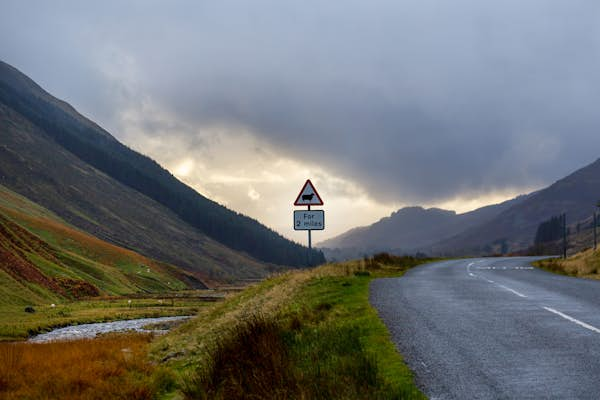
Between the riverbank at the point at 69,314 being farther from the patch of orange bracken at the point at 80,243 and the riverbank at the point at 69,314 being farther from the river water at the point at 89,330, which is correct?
the patch of orange bracken at the point at 80,243

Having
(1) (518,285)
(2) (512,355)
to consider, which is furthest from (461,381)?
(1) (518,285)

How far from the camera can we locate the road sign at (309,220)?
2039 cm

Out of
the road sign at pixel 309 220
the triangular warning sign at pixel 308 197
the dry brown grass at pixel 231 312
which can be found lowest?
the dry brown grass at pixel 231 312

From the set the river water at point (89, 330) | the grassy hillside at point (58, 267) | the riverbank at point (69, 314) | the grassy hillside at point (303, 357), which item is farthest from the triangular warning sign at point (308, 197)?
the grassy hillside at point (58, 267)

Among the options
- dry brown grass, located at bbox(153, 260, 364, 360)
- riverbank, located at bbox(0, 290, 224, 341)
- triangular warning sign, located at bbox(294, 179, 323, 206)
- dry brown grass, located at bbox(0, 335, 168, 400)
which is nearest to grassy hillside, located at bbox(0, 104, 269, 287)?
riverbank, located at bbox(0, 290, 224, 341)

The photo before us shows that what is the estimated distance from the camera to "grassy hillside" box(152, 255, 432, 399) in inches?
287

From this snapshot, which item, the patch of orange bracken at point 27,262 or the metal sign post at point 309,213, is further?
the patch of orange bracken at point 27,262

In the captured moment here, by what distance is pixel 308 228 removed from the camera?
20.3 m

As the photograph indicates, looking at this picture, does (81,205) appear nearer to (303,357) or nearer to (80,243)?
(80,243)

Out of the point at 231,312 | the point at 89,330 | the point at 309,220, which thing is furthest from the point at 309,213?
the point at 89,330

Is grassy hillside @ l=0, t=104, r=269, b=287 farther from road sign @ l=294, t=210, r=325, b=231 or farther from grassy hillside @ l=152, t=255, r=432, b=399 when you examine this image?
grassy hillside @ l=152, t=255, r=432, b=399

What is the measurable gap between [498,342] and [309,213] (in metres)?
11.8

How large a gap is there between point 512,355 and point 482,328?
2.36 meters

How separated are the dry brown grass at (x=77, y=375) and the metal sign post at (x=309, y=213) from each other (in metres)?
7.15
